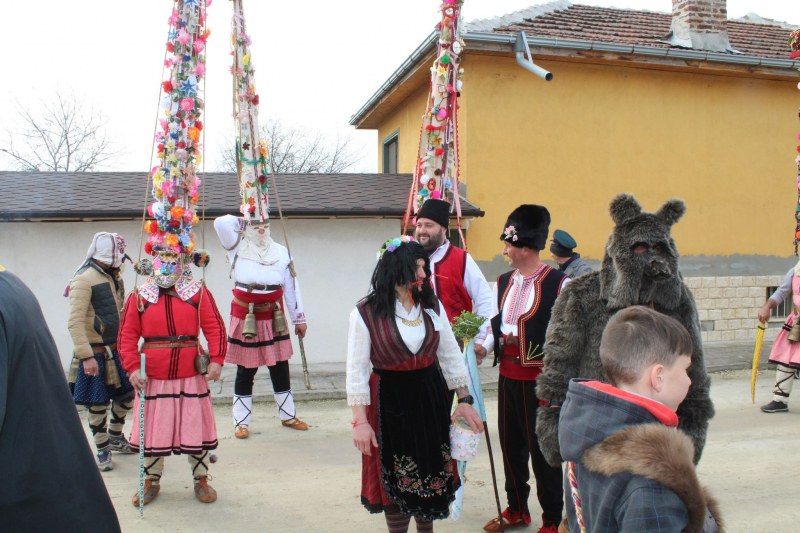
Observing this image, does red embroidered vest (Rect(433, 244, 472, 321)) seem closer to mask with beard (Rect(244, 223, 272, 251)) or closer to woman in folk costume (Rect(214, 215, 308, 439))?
woman in folk costume (Rect(214, 215, 308, 439))

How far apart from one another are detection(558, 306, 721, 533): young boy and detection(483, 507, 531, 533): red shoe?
2.25 metres

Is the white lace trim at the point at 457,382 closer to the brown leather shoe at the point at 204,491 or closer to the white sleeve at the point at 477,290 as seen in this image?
the white sleeve at the point at 477,290

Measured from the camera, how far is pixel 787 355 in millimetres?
7301

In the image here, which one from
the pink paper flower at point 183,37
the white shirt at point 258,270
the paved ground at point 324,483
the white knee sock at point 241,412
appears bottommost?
the paved ground at point 324,483

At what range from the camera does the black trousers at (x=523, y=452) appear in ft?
13.2

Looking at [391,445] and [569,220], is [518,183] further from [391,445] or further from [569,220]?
[391,445]

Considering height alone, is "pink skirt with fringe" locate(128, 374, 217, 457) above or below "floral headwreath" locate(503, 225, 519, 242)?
below

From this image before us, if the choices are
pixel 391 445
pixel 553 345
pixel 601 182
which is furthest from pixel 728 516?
pixel 601 182

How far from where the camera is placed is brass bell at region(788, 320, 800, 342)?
7176 mm

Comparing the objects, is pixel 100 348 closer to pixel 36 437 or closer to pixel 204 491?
pixel 204 491

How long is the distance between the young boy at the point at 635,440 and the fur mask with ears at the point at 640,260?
1.16 meters

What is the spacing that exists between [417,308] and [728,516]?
2739 millimetres

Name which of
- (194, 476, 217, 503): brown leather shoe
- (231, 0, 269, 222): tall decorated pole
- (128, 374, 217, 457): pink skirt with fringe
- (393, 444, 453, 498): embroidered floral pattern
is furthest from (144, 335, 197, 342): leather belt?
(231, 0, 269, 222): tall decorated pole

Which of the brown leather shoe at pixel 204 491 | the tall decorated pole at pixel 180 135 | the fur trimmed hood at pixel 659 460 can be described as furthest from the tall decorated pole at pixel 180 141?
the fur trimmed hood at pixel 659 460
